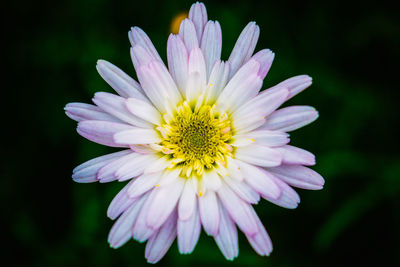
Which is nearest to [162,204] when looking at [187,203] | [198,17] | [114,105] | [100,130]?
[187,203]

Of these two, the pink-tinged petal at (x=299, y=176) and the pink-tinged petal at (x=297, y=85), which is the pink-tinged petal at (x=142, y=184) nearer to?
the pink-tinged petal at (x=299, y=176)

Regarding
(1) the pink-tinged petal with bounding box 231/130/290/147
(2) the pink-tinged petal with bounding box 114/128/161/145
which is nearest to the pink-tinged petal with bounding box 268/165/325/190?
(1) the pink-tinged petal with bounding box 231/130/290/147

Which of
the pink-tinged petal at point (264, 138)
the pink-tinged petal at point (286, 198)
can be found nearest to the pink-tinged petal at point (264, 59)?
the pink-tinged petal at point (264, 138)

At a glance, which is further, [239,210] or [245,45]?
[245,45]

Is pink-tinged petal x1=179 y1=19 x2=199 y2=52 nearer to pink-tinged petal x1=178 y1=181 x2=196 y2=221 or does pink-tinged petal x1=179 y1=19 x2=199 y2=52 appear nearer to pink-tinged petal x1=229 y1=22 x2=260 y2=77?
pink-tinged petal x1=229 y1=22 x2=260 y2=77

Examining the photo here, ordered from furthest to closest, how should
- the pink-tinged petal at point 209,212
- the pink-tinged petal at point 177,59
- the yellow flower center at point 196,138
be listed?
the yellow flower center at point 196,138, the pink-tinged petal at point 177,59, the pink-tinged petal at point 209,212

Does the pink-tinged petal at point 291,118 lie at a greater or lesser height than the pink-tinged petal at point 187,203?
greater

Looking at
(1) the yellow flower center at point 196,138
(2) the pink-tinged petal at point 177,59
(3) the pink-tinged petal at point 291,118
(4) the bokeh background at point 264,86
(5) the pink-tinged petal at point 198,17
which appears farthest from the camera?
(4) the bokeh background at point 264,86

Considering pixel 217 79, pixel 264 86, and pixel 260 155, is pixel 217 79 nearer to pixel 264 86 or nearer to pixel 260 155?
pixel 260 155
